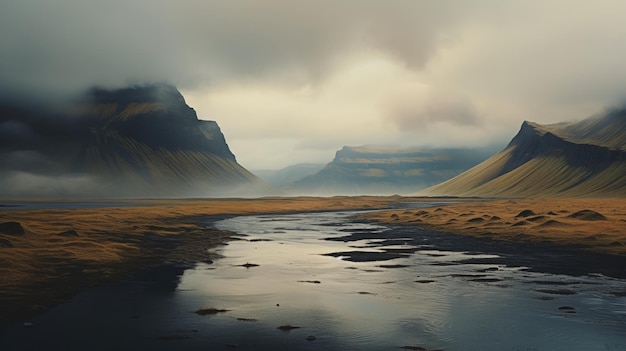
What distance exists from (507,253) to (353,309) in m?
32.8

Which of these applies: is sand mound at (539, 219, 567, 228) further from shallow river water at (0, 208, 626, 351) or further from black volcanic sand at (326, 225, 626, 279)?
shallow river water at (0, 208, 626, 351)

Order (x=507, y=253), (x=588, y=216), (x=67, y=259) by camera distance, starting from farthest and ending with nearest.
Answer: (x=588, y=216) < (x=507, y=253) < (x=67, y=259)

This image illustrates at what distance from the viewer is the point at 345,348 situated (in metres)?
20.5

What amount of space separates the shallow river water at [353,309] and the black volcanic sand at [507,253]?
0.53m

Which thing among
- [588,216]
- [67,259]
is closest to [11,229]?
[67,259]

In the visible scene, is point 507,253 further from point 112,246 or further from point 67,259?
point 67,259

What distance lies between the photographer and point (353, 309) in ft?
92.3

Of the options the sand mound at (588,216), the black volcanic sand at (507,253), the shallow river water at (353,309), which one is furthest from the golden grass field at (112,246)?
the black volcanic sand at (507,253)

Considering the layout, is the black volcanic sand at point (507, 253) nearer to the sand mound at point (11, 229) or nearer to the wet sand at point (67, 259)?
the wet sand at point (67, 259)

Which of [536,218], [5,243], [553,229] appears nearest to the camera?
[5,243]

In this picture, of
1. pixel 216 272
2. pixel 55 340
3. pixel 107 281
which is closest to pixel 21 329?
pixel 55 340

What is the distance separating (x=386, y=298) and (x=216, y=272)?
16.4 metres

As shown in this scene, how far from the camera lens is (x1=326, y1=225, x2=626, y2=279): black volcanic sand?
4278cm

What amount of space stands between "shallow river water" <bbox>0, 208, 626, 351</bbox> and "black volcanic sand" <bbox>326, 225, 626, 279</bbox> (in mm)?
530
